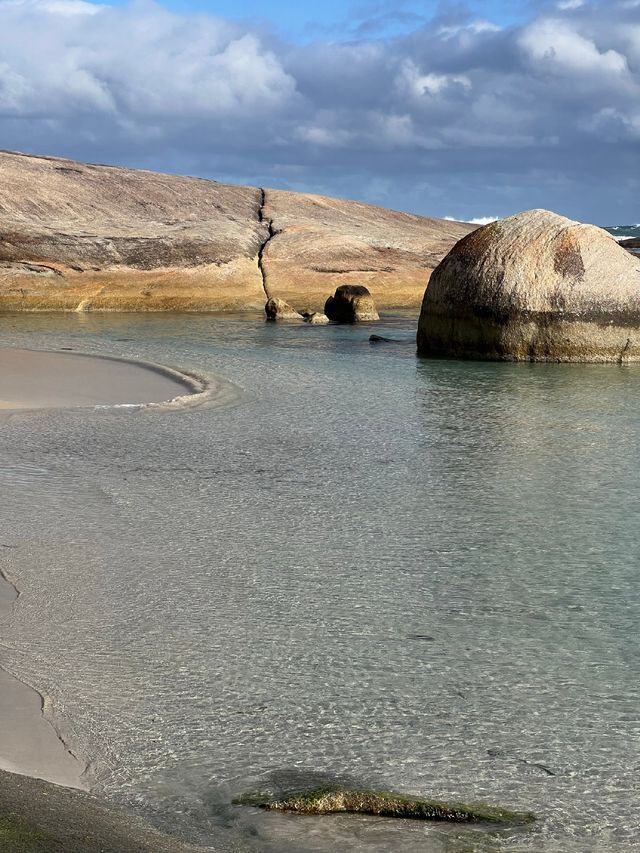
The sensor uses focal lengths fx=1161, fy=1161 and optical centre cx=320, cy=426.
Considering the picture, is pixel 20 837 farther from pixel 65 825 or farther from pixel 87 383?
pixel 87 383

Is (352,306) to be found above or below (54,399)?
above

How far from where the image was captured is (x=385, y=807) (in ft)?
9.48

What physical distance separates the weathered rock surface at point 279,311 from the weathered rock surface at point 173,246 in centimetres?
232

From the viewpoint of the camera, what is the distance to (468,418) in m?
9.73

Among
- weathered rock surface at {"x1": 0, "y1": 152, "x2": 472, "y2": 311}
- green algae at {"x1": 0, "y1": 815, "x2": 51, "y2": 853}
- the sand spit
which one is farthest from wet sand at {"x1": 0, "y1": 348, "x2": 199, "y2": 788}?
weathered rock surface at {"x1": 0, "y1": 152, "x2": 472, "y2": 311}

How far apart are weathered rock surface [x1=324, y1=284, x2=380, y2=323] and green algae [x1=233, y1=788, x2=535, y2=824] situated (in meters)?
19.7

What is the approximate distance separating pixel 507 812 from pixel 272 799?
59 centimetres

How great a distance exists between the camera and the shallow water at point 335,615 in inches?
121

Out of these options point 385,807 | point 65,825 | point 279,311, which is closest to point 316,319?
point 279,311

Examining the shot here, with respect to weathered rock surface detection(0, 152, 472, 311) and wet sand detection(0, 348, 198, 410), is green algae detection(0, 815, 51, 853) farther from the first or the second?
weathered rock surface detection(0, 152, 472, 311)

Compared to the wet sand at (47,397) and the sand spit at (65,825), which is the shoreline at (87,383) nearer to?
the wet sand at (47,397)

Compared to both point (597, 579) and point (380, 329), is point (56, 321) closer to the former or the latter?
point (380, 329)

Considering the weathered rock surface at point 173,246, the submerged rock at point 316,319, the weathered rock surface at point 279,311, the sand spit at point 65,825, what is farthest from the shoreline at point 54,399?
the weathered rock surface at point 173,246

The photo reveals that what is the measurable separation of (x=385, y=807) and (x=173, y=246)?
23126mm
